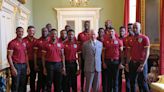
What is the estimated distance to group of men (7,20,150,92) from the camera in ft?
19.1

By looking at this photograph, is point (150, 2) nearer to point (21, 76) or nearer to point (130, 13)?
point (130, 13)

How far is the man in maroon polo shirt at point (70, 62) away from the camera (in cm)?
623

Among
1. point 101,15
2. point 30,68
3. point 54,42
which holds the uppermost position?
point 101,15

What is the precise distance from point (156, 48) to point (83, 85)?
2254 mm

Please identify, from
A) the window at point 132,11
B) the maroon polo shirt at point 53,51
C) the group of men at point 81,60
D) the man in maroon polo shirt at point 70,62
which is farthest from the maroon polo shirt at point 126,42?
the window at point 132,11

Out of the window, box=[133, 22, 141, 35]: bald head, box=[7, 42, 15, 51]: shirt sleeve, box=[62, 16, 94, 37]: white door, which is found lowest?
box=[7, 42, 15, 51]: shirt sleeve

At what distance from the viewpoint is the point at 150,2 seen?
8.30 metres

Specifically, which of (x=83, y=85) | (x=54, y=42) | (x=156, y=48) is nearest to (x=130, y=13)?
(x=156, y=48)

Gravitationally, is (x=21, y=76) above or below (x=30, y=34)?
below

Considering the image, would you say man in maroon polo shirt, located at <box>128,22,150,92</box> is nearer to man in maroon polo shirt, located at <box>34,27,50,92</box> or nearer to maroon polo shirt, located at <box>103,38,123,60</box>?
maroon polo shirt, located at <box>103,38,123,60</box>

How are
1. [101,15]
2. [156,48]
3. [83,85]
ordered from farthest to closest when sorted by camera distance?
[101,15] < [156,48] < [83,85]

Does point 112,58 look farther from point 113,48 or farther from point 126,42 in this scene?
point 126,42

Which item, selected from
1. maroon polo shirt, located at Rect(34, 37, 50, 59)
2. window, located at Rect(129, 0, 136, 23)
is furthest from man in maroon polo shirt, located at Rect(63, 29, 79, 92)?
window, located at Rect(129, 0, 136, 23)

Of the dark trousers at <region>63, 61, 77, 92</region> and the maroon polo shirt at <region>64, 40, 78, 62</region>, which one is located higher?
the maroon polo shirt at <region>64, 40, 78, 62</region>
